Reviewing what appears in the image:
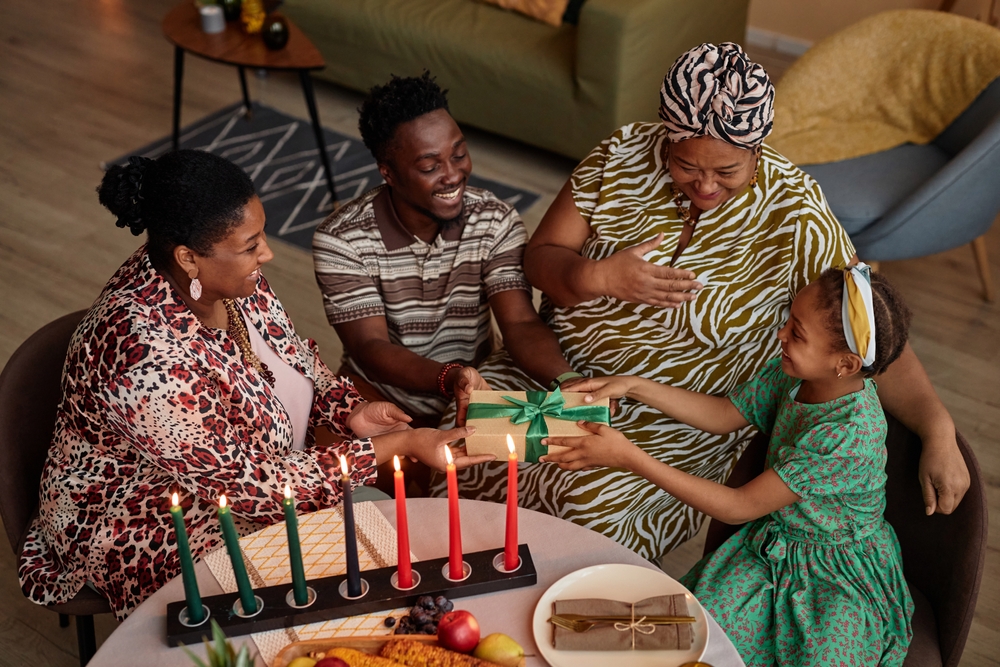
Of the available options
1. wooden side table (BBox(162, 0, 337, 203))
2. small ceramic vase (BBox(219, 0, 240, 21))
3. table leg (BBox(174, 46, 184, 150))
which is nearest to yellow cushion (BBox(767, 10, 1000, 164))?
wooden side table (BBox(162, 0, 337, 203))

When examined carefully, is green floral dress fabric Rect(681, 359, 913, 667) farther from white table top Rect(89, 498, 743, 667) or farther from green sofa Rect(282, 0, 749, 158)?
green sofa Rect(282, 0, 749, 158)

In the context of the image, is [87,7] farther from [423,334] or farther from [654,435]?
[654,435]

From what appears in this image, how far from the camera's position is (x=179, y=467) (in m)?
1.61

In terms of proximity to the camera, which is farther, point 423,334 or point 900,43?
point 900,43

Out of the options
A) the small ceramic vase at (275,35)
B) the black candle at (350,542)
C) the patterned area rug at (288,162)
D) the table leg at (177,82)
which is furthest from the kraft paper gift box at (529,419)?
the table leg at (177,82)

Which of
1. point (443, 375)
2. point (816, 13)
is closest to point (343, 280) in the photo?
point (443, 375)

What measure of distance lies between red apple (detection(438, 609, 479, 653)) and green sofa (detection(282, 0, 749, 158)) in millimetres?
2790

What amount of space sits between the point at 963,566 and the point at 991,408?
1632 mm

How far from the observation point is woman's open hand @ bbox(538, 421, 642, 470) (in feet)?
5.60

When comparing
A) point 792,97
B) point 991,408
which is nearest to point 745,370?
point 991,408

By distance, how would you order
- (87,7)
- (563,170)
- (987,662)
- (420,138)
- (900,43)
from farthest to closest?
(87,7) → (563,170) → (900,43) → (987,662) → (420,138)

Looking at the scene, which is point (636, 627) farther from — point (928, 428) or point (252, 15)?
point (252, 15)

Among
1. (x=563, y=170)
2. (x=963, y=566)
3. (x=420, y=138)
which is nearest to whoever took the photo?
(x=963, y=566)

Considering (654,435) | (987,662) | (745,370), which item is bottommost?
(987,662)
